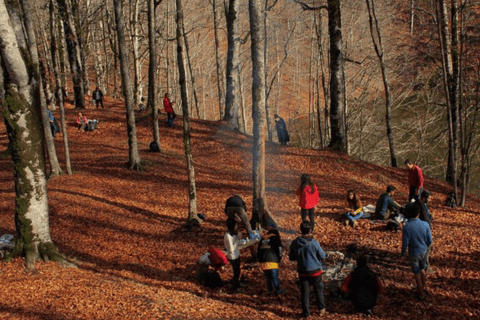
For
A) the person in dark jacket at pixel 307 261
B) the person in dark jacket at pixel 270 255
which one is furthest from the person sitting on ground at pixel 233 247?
the person in dark jacket at pixel 307 261

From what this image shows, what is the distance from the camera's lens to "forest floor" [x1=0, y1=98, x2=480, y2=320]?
6.79 metres

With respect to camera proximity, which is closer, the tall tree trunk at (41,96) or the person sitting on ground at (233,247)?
the person sitting on ground at (233,247)

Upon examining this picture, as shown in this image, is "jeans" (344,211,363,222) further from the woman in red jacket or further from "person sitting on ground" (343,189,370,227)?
the woman in red jacket

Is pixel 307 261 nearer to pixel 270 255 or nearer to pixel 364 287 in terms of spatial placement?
pixel 270 255

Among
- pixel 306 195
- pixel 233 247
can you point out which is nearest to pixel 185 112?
pixel 306 195

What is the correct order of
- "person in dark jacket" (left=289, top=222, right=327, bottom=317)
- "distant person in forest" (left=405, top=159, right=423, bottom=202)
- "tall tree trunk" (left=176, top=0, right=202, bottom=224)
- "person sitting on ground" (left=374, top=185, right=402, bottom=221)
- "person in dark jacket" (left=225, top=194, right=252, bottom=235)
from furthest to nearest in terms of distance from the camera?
"distant person in forest" (left=405, top=159, right=423, bottom=202), "person sitting on ground" (left=374, top=185, right=402, bottom=221), "tall tree trunk" (left=176, top=0, right=202, bottom=224), "person in dark jacket" (left=225, top=194, right=252, bottom=235), "person in dark jacket" (left=289, top=222, right=327, bottom=317)

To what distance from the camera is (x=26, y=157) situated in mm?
7375

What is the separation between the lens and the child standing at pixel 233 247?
25.1 feet

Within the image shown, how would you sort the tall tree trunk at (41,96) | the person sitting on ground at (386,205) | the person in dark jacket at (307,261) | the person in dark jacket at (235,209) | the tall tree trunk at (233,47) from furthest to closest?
the tall tree trunk at (233,47)
the tall tree trunk at (41,96)
the person sitting on ground at (386,205)
the person in dark jacket at (235,209)
the person in dark jacket at (307,261)

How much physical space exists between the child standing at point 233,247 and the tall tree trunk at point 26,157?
3529 mm

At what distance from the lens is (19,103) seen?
7.27 m

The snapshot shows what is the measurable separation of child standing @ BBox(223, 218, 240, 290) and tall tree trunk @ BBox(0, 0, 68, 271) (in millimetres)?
3529

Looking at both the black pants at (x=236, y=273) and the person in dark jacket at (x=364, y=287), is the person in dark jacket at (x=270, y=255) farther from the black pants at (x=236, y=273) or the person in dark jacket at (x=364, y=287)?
the person in dark jacket at (x=364, y=287)

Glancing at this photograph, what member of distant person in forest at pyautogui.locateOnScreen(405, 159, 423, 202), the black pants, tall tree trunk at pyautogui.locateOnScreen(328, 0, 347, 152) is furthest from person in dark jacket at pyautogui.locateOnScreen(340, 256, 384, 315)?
tall tree trunk at pyautogui.locateOnScreen(328, 0, 347, 152)
